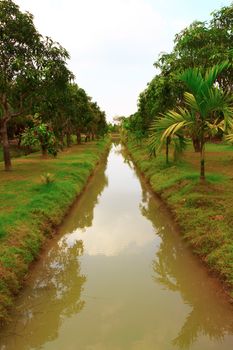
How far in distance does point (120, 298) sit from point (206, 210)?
5.57 meters

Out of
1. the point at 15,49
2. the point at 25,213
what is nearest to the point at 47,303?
the point at 25,213

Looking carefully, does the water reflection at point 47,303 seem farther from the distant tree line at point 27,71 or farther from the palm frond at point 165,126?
the distant tree line at point 27,71

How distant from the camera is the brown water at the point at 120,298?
659 cm

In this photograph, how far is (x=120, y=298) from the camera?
8.07 metres

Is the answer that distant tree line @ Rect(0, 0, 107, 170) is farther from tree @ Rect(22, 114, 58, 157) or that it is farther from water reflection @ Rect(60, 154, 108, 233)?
water reflection @ Rect(60, 154, 108, 233)

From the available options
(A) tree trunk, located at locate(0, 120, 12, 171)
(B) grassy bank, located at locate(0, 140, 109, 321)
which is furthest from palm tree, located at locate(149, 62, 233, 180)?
(A) tree trunk, located at locate(0, 120, 12, 171)

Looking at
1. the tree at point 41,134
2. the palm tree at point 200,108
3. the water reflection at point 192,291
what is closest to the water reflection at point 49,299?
the water reflection at point 192,291

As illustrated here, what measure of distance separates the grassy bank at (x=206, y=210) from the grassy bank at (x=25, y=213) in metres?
4.80

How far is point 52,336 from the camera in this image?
266 inches

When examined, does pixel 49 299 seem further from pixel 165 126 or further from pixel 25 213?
pixel 165 126

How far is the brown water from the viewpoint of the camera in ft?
21.6

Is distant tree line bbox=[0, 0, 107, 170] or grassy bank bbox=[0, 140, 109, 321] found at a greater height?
distant tree line bbox=[0, 0, 107, 170]

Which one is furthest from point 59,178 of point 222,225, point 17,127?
point 17,127

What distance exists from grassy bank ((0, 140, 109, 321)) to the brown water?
450 mm
